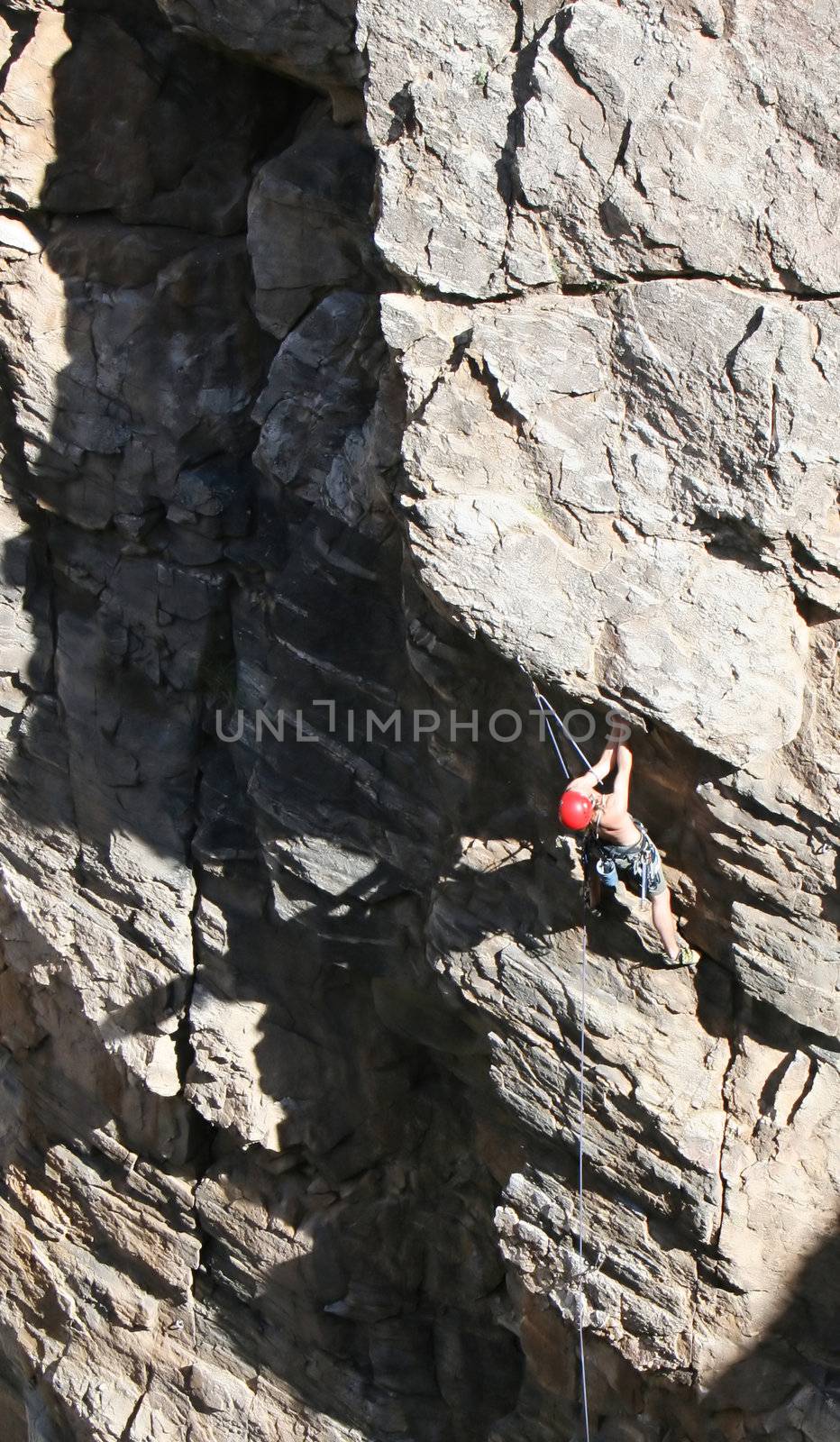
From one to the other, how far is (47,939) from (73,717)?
1.81 meters

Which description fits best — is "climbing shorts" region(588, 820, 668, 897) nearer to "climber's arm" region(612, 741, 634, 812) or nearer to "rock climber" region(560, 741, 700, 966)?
"rock climber" region(560, 741, 700, 966)

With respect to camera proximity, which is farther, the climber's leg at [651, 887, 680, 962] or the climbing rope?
the climbing rope

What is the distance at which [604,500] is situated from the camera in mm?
6121

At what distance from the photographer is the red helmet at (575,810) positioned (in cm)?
585

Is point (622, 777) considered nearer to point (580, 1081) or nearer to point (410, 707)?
point (410, 707)

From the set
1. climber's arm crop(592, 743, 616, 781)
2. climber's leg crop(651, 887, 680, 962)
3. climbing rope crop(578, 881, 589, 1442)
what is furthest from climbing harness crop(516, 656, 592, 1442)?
climber's leg crop(651, 887, 680, 962)

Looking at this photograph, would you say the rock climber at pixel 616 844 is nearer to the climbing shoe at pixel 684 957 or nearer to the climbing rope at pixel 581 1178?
the climbing shoe at pixel 684 957

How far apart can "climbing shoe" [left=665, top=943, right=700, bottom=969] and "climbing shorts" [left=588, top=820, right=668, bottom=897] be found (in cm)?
43

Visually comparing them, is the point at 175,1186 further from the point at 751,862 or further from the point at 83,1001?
the point at 751,862

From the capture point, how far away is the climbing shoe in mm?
6703

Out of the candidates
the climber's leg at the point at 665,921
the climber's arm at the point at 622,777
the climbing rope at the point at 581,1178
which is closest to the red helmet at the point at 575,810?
the climber's arm at the point at 622,777

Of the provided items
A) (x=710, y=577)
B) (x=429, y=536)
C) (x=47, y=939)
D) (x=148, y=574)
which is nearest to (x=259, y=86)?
(x=148, y=574)

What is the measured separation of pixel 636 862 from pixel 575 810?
0.67 metres

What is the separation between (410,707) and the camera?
757cm
